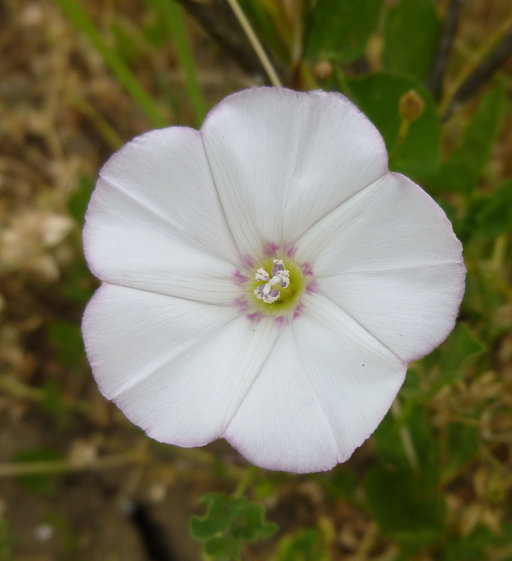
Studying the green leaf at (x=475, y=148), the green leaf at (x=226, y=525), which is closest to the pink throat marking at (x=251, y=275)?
the green leaf at (x=226, y=525)

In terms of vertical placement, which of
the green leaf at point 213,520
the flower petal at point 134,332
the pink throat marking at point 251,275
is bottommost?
the green leaf at point 213,520

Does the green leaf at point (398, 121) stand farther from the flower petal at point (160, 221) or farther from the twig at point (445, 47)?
the flower petal at point (160, 221)

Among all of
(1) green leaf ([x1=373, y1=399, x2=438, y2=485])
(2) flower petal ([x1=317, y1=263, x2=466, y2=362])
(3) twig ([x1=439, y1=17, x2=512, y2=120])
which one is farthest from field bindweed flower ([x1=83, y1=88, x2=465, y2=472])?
(3) twig ([x1=439, y1=17, x2=512, y2=120])

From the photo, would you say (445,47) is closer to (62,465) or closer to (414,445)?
(414,445)

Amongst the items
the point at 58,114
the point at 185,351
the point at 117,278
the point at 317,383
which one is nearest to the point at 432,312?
the point at 317,383

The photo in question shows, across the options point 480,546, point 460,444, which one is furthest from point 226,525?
point 480,546

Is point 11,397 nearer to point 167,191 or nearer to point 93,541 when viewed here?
point 93,541

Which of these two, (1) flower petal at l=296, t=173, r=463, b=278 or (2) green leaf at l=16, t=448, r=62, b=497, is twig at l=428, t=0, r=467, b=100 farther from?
(2) green leaf at l=16, t=448, r=62, b=497
